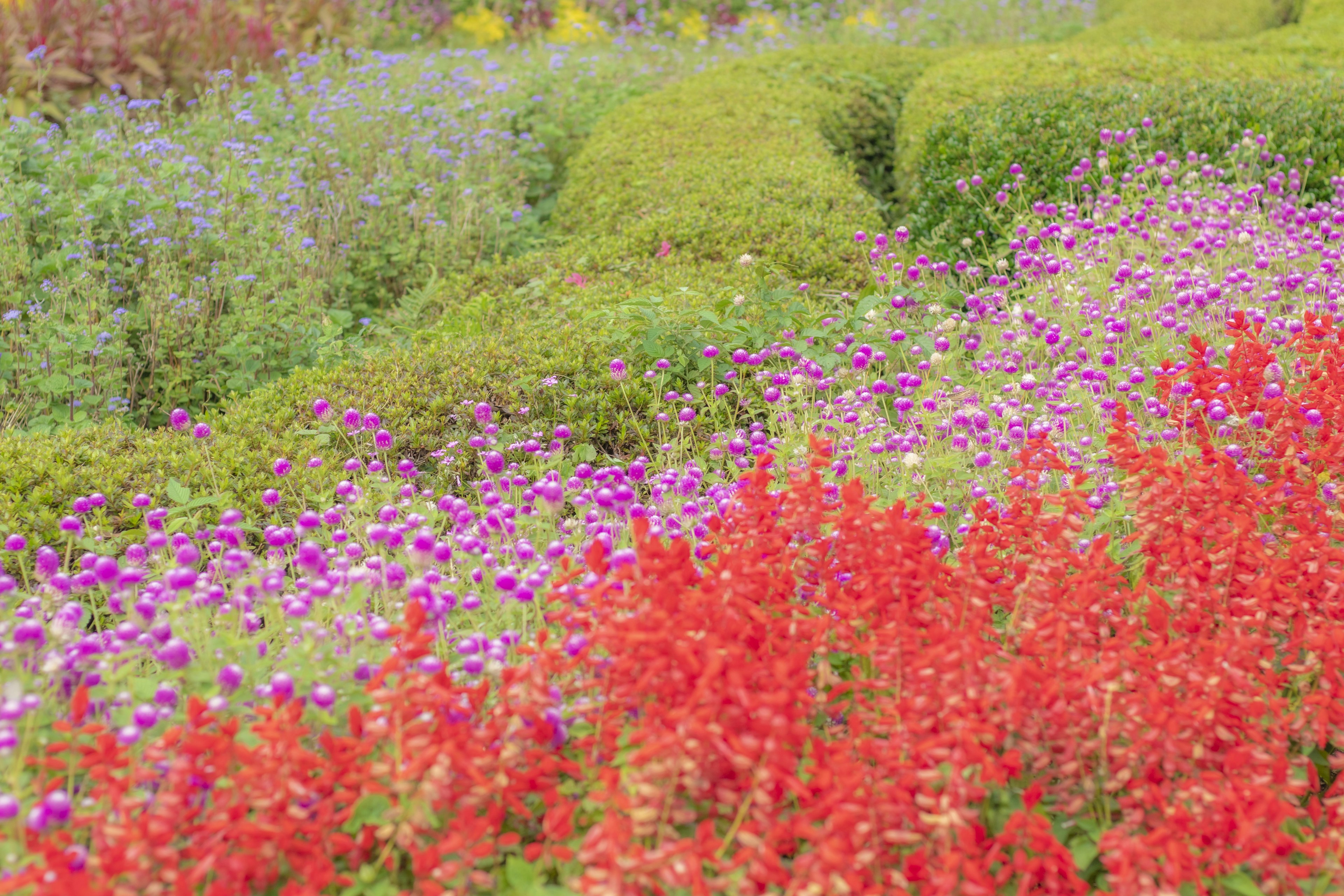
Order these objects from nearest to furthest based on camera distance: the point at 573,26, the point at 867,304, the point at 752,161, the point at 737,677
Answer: the point at 737,677 → the point at 867,304 → the point at 752,161 → the point at 573,26

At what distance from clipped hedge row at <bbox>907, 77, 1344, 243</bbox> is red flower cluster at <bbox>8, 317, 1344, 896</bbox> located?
4.17m

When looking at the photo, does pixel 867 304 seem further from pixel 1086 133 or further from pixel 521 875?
pixel 521 875

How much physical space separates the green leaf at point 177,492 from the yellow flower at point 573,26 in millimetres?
9091

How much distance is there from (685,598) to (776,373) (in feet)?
7.15

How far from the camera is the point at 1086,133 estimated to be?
6742 mm

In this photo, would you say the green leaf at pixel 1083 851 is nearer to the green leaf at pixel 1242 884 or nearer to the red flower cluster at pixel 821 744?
the red flower cluster at pixel 821 744

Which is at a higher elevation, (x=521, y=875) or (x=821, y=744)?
(x=821, y=744)

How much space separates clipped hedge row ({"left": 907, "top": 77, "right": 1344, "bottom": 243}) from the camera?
260 inches

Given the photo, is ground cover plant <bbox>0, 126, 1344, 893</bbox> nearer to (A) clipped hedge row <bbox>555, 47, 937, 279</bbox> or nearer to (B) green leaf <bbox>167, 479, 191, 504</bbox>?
(B) green leaf <bbox>167, 479, 191, 504</bbox>

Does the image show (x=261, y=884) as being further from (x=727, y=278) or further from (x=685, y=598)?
(x=727, y=278)

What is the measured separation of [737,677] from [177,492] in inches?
88.6

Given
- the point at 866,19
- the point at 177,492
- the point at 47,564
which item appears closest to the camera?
the point at 47,564

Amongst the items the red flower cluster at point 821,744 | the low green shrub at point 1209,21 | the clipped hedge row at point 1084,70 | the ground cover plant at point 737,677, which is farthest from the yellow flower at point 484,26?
the red flower cluster at point 821,744

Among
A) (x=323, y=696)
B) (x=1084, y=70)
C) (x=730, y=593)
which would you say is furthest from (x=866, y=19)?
(x=323, y=696)
